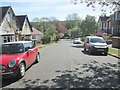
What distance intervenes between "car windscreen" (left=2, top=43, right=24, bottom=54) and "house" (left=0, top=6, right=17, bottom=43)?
54.0 ft

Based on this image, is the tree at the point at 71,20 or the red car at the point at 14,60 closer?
the red car at the point at 14,60

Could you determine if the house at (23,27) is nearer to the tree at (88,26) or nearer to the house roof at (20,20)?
the house roof at (20,20)

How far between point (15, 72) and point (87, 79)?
9.78ft

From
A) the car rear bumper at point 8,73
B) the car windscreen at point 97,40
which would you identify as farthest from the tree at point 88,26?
the car rear bumper at point 8,73

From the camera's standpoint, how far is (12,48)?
9.70 metres

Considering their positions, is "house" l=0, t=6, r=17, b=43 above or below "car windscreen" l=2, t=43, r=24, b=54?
above

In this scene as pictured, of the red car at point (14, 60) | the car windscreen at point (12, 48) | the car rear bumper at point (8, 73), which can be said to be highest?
the car windscreen at point (12, 48)

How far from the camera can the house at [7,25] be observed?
26.6m

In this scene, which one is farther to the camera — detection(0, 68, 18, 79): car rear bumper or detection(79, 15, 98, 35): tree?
detection(79, 15, 98, 35): tree

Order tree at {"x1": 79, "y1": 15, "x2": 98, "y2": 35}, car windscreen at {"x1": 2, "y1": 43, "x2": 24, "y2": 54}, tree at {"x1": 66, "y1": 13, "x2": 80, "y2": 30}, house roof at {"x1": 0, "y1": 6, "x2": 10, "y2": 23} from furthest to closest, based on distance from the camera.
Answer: tree at {"x1": 66, "y1": 13, "x2": 80, "y2": 30} → tree at {"x1": 79, "y1": 15, "x2": 98, "y2": 35} → house roof at {"x1": 0, "y1": 6, "x2": 10, "y2": 23} → car windscreen at {"x1": 2, "y1": 43, "x2": 24, "y2": 54}

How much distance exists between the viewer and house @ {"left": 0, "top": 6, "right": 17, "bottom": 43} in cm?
2658

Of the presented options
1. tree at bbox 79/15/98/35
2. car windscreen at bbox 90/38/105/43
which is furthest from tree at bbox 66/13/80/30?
car windscreen at bbox 90/38/105/43

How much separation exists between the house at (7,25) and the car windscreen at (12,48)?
16.4 metres

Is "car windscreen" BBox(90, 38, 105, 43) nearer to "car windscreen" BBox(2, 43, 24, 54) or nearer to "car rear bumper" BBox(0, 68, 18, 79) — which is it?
"car windscreen" BBox(2, 43, 24, 54)
